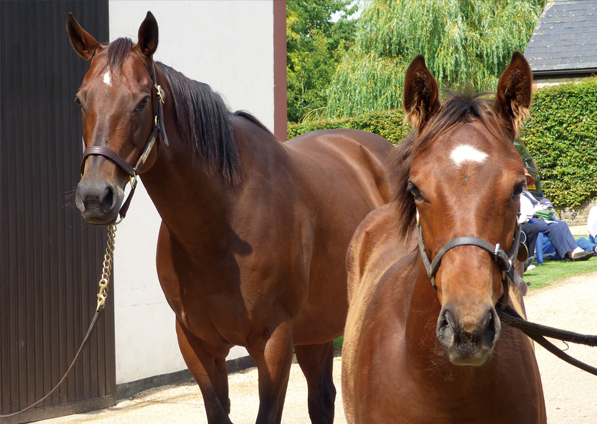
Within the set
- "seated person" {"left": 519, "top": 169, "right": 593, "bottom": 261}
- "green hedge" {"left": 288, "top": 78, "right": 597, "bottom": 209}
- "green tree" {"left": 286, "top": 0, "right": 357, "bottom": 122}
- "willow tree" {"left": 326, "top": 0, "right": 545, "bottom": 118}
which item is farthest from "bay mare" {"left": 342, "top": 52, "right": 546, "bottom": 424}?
"green tree" {"left": 286, "top": 0, "right": 357, "bottom": 122}

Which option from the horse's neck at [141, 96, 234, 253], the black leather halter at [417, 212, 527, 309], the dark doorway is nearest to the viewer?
the black leather halter at [417, 212, 527, 309]

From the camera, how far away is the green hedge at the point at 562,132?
1502cm

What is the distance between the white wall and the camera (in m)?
5.34

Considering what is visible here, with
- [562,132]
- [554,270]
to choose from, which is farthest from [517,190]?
[562,132]

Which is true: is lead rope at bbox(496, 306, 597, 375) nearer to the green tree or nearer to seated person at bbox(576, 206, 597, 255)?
seated person at bbox(576, 206, 597, 255)

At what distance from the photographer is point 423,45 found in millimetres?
17969

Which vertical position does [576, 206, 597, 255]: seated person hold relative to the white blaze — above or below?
below

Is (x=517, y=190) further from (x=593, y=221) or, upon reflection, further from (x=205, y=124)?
(x=593, y=221)

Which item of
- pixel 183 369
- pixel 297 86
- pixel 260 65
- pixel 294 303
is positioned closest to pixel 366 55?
pixel 297 86

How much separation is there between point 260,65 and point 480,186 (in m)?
4.85

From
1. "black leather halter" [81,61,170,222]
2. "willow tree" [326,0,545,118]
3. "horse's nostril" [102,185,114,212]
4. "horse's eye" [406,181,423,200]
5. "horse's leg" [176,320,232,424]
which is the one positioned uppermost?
"willow tree" [326,0,545,118]

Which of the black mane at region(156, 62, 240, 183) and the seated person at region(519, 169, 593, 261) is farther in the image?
the seated person at region(519, 169, 593, 261)

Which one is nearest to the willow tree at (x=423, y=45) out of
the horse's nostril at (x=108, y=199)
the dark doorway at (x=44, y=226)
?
the dark doorway at (x=44, y=226)

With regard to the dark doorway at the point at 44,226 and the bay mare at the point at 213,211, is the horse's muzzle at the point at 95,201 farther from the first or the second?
the dark doorway at the point at 44,226
